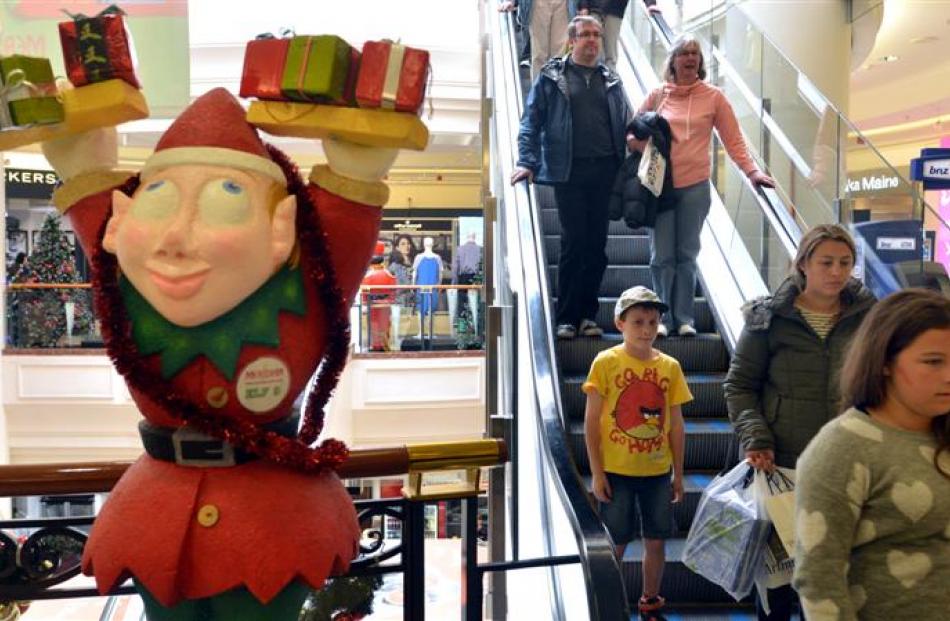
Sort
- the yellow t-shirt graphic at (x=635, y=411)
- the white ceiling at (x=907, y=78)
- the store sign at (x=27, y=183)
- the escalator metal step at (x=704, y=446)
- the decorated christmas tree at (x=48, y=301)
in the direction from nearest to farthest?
the yellow t-shirt graphic at (x=635, y=411) → the escalator metal step at (x=704, y=446) → the white ceiling at (x=907, y=78) → the decorated christmas tree at (x=48, y=301) → the store sign at (x=27, y=183)

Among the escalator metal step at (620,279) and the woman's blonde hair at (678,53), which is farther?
the escalator metal step at (620,279)

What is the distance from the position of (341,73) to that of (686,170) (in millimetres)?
2869

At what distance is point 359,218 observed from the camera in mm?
1788

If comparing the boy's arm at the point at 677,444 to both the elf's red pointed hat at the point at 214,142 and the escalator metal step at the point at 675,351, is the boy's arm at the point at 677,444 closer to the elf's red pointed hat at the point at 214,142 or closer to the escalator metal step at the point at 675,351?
the escalator metal step at the point at 675,351

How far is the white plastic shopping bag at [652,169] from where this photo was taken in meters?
4.15

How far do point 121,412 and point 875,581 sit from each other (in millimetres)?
11437

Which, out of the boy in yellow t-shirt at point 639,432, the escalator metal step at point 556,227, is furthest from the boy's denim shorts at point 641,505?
the escalator metal step at point 556,227

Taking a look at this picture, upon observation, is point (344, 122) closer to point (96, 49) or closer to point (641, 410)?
point (96, 49)

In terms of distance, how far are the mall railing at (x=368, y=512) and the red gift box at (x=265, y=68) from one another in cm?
73

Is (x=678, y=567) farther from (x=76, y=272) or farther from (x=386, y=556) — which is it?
(x=76, y=272)

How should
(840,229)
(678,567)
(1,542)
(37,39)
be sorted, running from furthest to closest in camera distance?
(37,39), (678,567), (840,229), (1,542)

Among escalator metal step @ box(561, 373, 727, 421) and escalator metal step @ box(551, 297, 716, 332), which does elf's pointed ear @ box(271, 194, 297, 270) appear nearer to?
escalator metal step @ box(561, 373, 727, 421)

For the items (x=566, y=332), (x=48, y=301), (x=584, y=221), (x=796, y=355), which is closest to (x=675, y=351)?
(x=566, y=332)

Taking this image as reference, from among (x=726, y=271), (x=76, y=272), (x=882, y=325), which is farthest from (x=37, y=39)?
(x=76, y=272)
